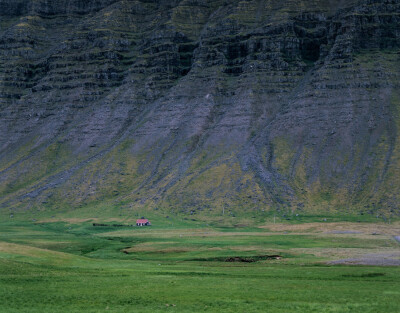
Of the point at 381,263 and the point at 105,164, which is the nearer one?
the point at 381,263

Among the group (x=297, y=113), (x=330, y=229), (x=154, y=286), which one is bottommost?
(x=330, y=229)

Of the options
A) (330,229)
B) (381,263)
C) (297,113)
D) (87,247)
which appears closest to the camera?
(381,263)

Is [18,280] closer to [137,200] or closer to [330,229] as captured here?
[330,229]

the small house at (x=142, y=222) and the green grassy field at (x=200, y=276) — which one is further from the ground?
the green grassy field at (x=200, y=276)

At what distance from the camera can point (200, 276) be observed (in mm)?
62688

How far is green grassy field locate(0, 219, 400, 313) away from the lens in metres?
47.2

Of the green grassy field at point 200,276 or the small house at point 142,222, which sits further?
the small house at point 142,222

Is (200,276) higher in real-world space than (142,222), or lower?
higher

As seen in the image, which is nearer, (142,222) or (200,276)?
(200,276)

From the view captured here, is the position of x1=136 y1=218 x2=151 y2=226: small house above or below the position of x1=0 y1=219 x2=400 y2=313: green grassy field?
below

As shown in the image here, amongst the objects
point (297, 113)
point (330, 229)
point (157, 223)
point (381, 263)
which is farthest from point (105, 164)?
point (381, 263)

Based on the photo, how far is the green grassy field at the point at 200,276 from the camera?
47.2m

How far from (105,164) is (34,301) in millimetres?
148936

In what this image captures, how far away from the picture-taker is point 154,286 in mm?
55375
